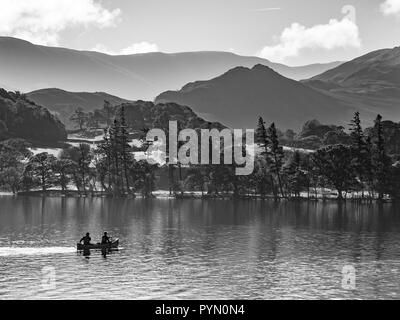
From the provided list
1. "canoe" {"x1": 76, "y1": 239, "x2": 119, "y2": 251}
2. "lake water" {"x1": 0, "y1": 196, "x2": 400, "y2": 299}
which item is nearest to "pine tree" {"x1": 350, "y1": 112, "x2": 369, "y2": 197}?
"lake water" {"x1": 0, "y1": 196, "x2": 400, "y2": 299}

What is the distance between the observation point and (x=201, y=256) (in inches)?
2813

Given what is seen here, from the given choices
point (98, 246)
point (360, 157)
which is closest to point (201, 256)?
point (98, 246)

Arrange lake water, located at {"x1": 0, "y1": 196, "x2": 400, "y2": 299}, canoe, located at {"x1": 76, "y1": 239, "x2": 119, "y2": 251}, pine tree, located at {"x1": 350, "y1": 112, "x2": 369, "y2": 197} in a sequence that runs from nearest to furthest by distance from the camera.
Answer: lake water, located at {"x1": 0, "y1": 196, "x2": 400, "y2": 299}
canoe, located at {"x1": 76, "y1": 239, "x2": 119, "y2": 251}
pine tree, located at {"x1": 350, "y1": 112, "x2": 369, "y2": 197}

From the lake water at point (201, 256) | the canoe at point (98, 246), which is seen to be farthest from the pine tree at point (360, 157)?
the canoe at point (98, 246)

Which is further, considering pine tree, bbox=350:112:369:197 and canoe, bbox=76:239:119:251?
pine tree, bbox=350:112:369:197

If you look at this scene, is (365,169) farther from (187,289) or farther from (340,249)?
(187,289)

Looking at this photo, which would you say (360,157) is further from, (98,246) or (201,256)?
(98,246)

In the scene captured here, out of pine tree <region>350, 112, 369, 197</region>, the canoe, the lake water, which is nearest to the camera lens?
the lake water

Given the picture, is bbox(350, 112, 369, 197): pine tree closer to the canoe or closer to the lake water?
the lake water

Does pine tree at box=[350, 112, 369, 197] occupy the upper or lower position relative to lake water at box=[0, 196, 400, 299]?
upper

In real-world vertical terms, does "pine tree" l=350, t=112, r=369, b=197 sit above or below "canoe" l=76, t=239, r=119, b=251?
above

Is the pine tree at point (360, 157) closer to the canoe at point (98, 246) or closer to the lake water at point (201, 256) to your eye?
the lake water at point (201, 256)

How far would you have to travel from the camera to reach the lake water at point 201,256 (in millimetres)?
52094

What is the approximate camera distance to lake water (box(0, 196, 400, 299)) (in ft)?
171
